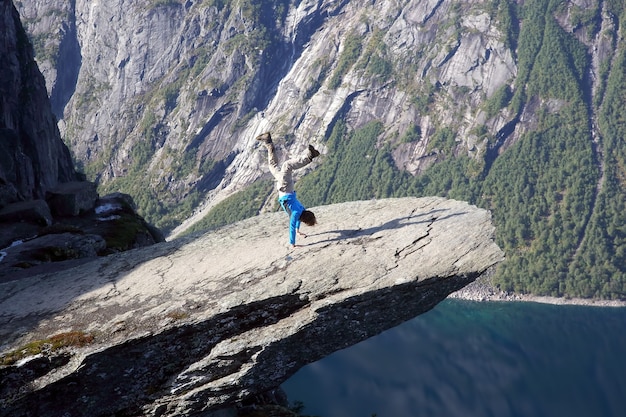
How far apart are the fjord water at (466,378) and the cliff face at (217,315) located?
91.1m

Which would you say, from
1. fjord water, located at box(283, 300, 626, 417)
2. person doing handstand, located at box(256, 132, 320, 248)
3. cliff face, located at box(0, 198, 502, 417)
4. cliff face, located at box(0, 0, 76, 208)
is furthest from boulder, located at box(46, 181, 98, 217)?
fjord water, located at box(283, 300, 626, 417)

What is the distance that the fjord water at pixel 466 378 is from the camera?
12550 cm

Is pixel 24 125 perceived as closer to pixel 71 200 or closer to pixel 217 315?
pixel 71 200

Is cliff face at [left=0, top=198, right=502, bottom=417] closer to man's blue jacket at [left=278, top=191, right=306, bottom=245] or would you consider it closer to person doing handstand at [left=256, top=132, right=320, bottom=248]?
man's blue jacket at [left=278, top=191, right=306, bottom=245]

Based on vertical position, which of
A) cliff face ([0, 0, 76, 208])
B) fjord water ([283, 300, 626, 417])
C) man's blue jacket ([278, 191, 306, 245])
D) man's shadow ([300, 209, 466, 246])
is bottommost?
fjord water ([283, 300, 626, 417])

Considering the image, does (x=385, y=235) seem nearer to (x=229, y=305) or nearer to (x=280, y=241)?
(x=280, y=241)

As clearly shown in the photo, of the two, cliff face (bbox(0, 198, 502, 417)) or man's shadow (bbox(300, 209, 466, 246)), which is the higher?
man's shadow (bbox(300, 209, 466, 246))

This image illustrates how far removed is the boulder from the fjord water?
7405 centimetres

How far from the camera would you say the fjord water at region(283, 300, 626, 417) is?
125500 mm

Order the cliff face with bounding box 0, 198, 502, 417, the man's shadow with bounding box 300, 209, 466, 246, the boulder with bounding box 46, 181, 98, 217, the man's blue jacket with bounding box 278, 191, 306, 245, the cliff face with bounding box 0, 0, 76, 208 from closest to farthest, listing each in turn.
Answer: the cliff face with bounding box 0, 198, 502, 417 < the man's blue jacket with bounding box 278, 191, 306, 245 < the man's shadow with bounding box 300, 209, 466, 246 < the boulder with bounding box 46, 181, 98, 217 < the cliff face with bounding box 0, 0, 76, 208

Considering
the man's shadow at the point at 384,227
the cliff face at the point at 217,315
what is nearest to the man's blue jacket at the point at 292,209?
the cliff face at the point at 217,315

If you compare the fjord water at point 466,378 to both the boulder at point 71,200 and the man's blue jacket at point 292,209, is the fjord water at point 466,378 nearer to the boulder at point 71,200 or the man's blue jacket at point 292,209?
the boulder at point 71,200

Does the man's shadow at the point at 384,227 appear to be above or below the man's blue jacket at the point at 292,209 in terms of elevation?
below

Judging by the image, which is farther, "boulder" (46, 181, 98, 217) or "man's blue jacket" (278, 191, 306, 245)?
"boulder" (46, 181, 98, 217)
